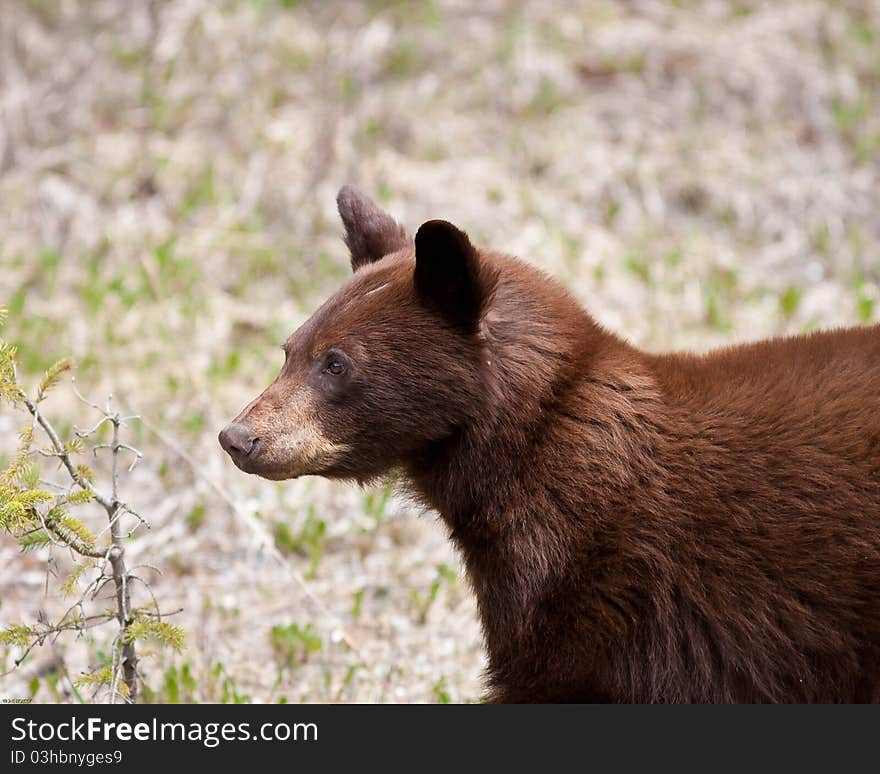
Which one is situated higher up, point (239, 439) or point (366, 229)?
point (366, 229)

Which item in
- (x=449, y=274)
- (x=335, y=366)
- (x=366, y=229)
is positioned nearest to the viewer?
(x=449, y=274)

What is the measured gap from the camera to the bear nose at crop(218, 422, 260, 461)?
3844mm

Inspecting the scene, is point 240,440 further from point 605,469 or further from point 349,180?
point 349,180

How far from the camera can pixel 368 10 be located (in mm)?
11055

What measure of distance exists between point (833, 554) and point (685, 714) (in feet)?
2.06

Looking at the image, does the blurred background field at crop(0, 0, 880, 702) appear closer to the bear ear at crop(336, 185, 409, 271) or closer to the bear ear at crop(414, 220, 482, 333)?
the bear ear at crop(336, 185, 409, 271)

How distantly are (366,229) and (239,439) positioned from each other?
97 cm

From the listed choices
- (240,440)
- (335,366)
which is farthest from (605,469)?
(240,440)

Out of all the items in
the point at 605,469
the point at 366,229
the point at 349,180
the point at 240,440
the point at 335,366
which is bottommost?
the point at 605,469

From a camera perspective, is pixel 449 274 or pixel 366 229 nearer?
pixel 449 274

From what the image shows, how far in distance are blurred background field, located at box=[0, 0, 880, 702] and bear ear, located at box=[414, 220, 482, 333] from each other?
2.30 m

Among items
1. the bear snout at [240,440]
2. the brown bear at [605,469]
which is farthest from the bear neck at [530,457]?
the bear snout at [240,440]

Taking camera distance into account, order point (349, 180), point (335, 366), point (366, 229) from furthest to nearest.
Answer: point (349, 180) → point (366, 229) → point (335, 366)

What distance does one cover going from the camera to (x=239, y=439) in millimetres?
3844
